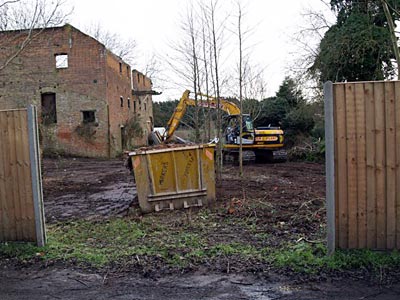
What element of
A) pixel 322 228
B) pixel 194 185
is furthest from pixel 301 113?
pixel 322 228

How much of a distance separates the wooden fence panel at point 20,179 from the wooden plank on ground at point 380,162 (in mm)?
4157

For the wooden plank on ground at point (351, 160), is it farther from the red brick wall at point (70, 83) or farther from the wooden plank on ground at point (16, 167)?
the red brick wall at point (70, 83)

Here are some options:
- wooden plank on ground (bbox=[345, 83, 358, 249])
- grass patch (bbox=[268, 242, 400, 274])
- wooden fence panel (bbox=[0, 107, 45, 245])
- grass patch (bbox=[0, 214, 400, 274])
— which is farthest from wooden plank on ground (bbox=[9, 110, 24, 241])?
wooden plank on ground (bbox=[345, 83, 358, 249])

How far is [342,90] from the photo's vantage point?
4.36 m

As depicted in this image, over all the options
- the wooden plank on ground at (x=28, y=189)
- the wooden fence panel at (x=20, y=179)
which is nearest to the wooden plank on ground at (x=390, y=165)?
the wooden fence panel at (x=20, y=179)

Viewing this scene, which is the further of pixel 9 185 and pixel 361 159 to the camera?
pixel 9 185

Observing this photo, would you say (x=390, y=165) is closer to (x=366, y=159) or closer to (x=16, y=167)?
(x=366, y=159)

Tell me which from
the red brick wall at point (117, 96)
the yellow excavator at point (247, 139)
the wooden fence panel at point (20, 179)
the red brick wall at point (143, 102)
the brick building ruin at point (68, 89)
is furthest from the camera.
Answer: the red brick wall at point (143, 102)

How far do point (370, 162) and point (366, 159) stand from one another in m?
0.05

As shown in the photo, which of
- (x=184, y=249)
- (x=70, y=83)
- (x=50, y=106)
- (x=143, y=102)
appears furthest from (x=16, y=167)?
(x=143, y=102)

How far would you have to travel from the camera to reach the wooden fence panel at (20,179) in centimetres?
509

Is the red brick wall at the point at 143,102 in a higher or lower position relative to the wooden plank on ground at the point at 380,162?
higher

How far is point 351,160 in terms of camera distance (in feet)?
14.3

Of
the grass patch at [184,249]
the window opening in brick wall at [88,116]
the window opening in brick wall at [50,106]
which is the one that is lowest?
the grass patch at [184,249]
